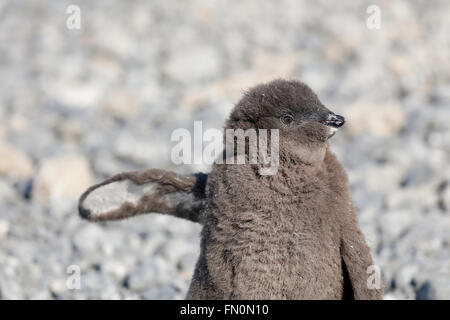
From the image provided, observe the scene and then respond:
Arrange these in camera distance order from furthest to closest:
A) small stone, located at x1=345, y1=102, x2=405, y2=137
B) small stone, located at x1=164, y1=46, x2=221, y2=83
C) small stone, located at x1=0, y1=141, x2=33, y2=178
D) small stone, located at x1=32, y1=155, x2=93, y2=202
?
small stone, located at x1=164, y1=46, x2=221, y2=83, small stone, located at x1=345, y1=102, x2=405, y2=137, small stone, located at x1=0, y1=141, x2=33, y2=178, small stone, located at x1=32, y1=155, x2=93, y2=202

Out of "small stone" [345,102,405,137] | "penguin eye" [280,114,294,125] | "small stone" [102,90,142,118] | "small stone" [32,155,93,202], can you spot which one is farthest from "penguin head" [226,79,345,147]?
"small stone" [102,90,142,118]

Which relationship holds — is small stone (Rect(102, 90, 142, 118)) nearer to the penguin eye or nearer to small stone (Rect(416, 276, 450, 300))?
small stone (Rect(416, 276, 450, 300))

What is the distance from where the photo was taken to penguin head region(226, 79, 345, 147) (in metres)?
3.77

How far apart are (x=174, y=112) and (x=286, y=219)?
491 centimetres

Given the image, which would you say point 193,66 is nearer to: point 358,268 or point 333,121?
point 333,121

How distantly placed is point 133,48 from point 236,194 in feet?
21.8

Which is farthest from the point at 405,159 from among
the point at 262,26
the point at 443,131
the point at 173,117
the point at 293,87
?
the point at 262,26

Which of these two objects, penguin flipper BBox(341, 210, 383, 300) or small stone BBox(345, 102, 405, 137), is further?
small stone BBox(345, 102, 405, 137)

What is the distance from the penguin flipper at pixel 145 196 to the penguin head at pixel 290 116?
55cm

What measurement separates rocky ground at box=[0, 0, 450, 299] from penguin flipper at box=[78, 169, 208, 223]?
0.86m

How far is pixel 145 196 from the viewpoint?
4.23 metres

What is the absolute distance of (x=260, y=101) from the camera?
3812 mm

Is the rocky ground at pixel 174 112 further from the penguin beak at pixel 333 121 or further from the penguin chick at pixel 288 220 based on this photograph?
the penguin beak at pixel 333 121
